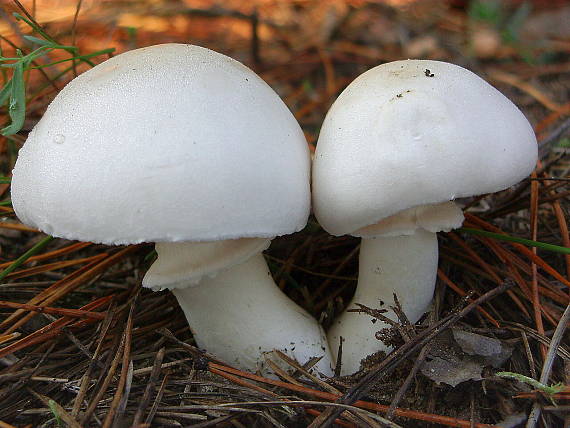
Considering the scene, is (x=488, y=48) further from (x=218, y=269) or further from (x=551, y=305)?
(x=218, y=269)

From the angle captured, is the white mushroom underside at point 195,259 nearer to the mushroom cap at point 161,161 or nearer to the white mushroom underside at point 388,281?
the mushroom cap at point 161,161

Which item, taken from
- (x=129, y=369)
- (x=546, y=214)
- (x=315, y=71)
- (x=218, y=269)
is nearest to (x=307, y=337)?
(x=218, y=269)

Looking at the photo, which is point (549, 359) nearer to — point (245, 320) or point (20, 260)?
point (245, 320)

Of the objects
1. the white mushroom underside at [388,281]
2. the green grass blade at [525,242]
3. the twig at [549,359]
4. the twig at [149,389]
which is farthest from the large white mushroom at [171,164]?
the twig at [549,359]

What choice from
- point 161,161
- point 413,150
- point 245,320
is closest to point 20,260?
point 245,320

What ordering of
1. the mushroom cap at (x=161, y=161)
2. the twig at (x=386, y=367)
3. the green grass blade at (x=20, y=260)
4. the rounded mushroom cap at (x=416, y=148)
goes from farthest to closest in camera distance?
the green grass blade at (x=20, y=260)
the twig at (x=386, y=367)
the rounded mushroom cap at (x=416, y=148)
the mushroom cap at (x=161, y=161)

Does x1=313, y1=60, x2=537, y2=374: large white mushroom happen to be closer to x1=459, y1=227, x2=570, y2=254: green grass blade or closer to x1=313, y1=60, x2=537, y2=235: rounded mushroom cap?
x1=313, y1=60, x2=537, y2=235: rounded mushroom cap
